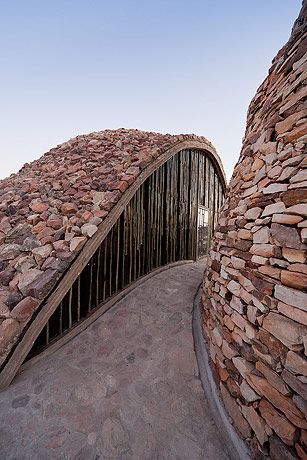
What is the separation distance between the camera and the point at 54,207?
457 cm

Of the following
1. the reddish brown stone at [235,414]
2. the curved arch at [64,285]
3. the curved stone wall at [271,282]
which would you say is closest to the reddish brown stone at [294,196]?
the curved stone wall at [271,282]

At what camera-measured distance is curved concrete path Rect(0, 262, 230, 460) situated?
2115 millimetres

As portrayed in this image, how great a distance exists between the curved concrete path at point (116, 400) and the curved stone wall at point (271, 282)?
471mm

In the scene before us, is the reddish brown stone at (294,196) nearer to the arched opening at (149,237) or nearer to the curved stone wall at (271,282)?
the curved stone wall at (271,282)

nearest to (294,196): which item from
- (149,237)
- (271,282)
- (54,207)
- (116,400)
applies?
(271,282)

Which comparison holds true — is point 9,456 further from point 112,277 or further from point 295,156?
point 295,156

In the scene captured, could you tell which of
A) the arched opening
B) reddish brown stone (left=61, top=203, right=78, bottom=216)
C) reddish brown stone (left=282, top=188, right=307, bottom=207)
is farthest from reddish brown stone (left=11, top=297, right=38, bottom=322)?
reddish brown stone (left=282, top=188, right=307, bottom=207)

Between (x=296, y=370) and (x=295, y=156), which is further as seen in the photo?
(x=295, y=156)

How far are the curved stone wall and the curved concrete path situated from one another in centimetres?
47

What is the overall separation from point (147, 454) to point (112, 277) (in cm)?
290

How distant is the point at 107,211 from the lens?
4.40m

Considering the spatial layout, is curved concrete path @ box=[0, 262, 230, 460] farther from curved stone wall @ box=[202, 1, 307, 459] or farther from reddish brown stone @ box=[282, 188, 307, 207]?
reddish brown stone @ box=[282, 188, 307, 207]

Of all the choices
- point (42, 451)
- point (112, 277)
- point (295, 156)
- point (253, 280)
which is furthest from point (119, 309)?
point (295, 156)

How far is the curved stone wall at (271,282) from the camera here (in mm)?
1625
